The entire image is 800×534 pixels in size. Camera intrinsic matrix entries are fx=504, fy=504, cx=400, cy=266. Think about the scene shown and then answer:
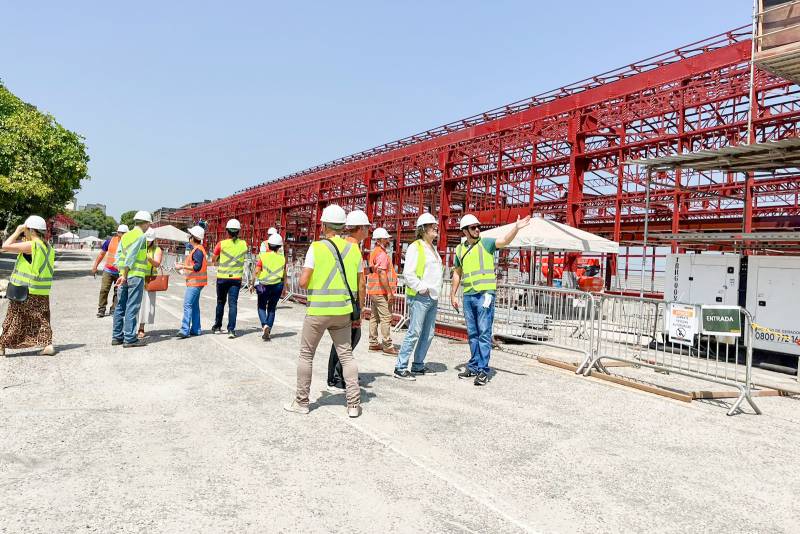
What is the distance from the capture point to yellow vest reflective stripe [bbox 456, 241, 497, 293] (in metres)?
6.30

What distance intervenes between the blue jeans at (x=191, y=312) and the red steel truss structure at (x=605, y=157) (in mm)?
10864

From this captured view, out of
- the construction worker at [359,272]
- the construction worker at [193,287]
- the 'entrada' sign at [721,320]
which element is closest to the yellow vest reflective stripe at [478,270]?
the construction worker at [359,272]

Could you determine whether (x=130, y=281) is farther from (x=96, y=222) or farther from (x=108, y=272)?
(x=96, y=222)

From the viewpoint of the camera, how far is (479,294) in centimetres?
636

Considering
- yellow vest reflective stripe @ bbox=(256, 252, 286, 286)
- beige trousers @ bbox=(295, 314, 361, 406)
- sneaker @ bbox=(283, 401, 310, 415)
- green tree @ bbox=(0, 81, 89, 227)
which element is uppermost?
green tree @ bbox=(0, 81, 89, 227)

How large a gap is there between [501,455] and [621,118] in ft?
56.9

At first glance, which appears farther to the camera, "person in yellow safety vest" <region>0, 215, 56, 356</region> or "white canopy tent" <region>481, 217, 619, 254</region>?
"white canopy tent" <region>481, 217, 619, 254</region>

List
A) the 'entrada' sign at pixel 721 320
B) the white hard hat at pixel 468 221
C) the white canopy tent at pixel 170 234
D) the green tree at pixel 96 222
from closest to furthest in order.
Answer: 1. the 'entrada' sign at pixel 721 320
2. the white hard hat at pixel 468 221
3. the white canopy tent at pixel 170 234
4. the green tree at pixel 96 222

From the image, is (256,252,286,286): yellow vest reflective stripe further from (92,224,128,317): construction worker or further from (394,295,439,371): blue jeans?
(92,224,128,317): construction worker

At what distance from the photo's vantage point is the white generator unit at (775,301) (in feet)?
28.6

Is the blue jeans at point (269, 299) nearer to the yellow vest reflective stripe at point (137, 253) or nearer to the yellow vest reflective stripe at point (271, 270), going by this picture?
the yellow vest reflective stripe at point (271, 270)

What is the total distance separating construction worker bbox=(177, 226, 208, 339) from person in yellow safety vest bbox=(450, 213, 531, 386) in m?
4.41

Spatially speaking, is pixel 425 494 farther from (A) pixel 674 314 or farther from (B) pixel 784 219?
(B) pixel 784 219

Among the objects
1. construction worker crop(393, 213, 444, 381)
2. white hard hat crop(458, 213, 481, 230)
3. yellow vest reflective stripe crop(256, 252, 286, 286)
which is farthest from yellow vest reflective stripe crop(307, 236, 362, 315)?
yellow vest reflective stripe crop(256, 252, 286, 286)
